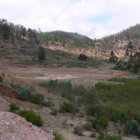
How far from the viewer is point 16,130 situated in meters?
4.91

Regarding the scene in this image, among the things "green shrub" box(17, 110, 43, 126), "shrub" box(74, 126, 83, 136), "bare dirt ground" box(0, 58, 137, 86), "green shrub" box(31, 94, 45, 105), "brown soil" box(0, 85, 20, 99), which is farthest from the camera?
"bare dirt ground" box(0, 58, 137, 86)

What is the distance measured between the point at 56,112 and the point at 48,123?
6.45 ft

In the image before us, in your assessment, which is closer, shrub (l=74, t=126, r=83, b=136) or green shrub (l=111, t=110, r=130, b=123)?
shrub (l=74, t=126, r=83, b=136)

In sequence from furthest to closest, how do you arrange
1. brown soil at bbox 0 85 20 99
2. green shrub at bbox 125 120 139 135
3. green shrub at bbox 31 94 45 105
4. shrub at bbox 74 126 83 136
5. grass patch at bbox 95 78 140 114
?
1. grass patch at bbox 95 78 140 114
2. green shrub at bbox 31 94 45 105
3. brown soil at bbox 0 85 20 99
4. green shrub at bbox 125 120 139 135
5. shrub at bbox 74 126 83 136

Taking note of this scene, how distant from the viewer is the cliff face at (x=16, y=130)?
15.0 feet

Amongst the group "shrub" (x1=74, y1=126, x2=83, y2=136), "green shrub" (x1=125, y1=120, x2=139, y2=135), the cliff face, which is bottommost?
"green shrub" (x1=125, y1=120, x2=139, y2=135)

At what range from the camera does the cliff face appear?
4.58 m

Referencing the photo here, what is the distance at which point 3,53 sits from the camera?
190ft

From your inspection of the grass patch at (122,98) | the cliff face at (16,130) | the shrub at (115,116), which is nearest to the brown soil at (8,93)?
the shrub at (115,116)

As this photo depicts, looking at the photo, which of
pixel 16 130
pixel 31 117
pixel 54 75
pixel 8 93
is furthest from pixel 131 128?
pixel 54 75

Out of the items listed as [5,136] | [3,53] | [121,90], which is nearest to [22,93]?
[5,136]

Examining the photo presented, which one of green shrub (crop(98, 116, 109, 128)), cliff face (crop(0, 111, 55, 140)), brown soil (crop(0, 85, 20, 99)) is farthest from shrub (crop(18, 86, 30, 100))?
cliff face (crop(0, 111, 55, 140))

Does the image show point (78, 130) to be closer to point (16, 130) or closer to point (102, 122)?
point (102, 122)

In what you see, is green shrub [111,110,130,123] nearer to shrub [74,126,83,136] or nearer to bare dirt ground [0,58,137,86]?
shrub [74,126,83,136]
